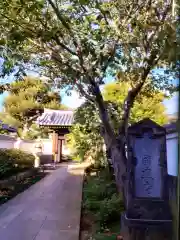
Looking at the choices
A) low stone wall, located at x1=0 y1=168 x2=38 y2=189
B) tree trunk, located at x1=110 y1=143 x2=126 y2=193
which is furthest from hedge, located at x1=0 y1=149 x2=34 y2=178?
tree trunk, located at x1=110 y1=143 x2=126 y2=193

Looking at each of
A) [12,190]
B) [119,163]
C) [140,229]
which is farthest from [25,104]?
[140,229]

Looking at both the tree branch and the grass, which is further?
the grass

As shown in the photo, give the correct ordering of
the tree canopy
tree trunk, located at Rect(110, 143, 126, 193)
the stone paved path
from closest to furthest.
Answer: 1. the stone paved path
2. tree trunk, located at Rect(110, 143, 126, 193)
3. the tree canopy

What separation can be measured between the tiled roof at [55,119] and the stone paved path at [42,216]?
12.5m

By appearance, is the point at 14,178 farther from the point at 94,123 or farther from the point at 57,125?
the point at 57,125

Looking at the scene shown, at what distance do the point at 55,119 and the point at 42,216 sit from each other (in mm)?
16057

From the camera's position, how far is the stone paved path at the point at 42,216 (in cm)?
466

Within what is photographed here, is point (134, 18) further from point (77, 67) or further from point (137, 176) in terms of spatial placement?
point (137, 176)

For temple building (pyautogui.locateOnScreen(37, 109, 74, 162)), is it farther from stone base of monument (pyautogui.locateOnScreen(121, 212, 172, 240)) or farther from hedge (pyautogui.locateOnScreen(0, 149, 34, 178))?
stone base of monument (pyautogui.locateOnScreen(121, 212, 172, 240))

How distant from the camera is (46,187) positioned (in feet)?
31.5

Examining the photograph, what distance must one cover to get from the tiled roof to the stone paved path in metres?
12.5

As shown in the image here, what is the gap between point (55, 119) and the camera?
21656 mm

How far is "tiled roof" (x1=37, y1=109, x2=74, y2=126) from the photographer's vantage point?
69.5ft

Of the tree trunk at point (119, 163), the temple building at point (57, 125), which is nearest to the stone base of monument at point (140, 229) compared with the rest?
the tree trunk at point (119, 163)
